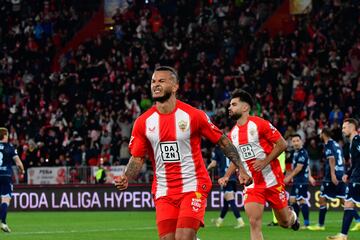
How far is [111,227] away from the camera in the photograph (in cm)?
2339

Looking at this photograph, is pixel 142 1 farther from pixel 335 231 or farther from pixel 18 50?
pixel 335 231

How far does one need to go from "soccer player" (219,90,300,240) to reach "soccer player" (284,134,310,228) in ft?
25.0

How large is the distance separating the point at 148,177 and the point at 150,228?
9.22m

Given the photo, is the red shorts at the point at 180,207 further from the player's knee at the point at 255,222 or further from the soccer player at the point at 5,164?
the soccer player at the point at 5,164

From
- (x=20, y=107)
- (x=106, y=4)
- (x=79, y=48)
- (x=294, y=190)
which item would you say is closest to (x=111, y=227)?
(x=294, y=190)

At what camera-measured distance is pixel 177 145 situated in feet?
36.1

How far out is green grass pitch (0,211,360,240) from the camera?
1978cm

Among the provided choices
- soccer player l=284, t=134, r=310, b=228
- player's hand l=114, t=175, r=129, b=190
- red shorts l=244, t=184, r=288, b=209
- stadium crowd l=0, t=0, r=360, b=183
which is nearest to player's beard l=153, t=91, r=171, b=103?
player's hand l=114, t=175, r=129, b=190

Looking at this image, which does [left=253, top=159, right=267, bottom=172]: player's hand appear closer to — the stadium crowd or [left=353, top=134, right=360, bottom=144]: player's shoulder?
[left=353, top=134, right=360, bottom=144]: player's shoulder

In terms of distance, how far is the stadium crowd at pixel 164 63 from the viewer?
33.4 m

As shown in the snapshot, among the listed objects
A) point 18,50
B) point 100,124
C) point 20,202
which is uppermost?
point 18,50

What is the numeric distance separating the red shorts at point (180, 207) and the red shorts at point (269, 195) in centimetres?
322

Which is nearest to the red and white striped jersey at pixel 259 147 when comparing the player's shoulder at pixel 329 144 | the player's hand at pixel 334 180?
the player's hand at pixel 334 180

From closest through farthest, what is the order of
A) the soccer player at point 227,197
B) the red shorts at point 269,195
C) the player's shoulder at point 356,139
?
the red shorts at point 269,195
the player's shoulder at point 356,139
the soccer player at point 227,197
